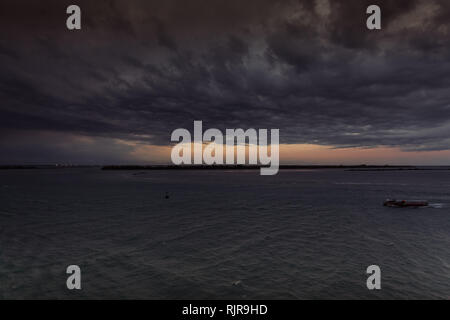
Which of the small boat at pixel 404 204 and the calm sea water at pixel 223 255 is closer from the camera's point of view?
the calm sea water at pixel 223 255

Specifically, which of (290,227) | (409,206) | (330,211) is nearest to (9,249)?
(290,227)

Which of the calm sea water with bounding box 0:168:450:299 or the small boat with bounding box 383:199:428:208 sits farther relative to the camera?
the small boat with bounding box 383:199:428:208

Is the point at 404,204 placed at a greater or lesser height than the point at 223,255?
lesser

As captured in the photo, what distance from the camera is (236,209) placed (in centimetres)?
4516

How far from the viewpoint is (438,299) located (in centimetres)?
1393

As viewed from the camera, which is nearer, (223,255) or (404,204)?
(223,255)
